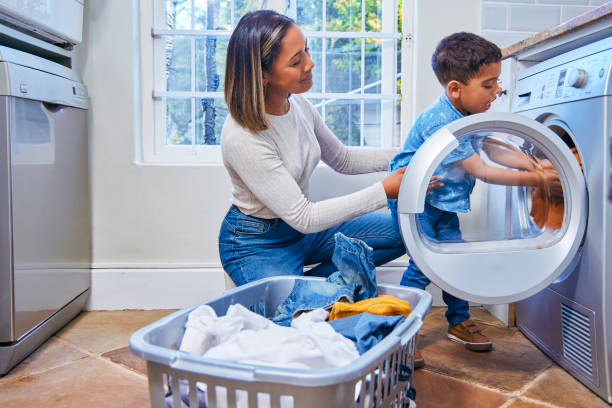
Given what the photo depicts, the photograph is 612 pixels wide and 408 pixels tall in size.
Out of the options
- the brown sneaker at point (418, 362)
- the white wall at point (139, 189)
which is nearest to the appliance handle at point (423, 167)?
the brown sneaker at point (418, 362)

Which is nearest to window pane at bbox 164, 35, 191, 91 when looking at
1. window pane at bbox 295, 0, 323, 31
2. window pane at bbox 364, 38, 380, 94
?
window pane at bbox 295, 0, 323, 31

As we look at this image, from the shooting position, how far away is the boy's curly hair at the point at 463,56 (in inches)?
62.7

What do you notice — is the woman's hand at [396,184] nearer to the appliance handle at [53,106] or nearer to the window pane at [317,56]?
the window pane at [317,56]

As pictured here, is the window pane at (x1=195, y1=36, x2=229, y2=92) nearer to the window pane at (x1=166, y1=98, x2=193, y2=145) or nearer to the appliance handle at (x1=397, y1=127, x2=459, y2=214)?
the window pane at (x1=166, y1=98, x2=193, y2=145)

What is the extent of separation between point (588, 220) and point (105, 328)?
170cm

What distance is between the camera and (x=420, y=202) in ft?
4.40

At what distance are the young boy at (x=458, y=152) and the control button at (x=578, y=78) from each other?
10.1 inches

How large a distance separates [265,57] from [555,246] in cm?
98

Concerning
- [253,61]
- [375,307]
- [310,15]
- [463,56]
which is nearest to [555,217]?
[463,56]

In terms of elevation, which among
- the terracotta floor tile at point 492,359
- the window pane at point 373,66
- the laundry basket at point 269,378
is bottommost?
Answer: the terracotta floor tile at point 492,359

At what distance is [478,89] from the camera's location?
160 centimetres

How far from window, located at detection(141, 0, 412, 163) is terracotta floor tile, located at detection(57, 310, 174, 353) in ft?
2.21

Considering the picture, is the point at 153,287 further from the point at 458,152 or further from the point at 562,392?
the point at 562,392

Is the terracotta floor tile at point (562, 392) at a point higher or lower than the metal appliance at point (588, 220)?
lower
